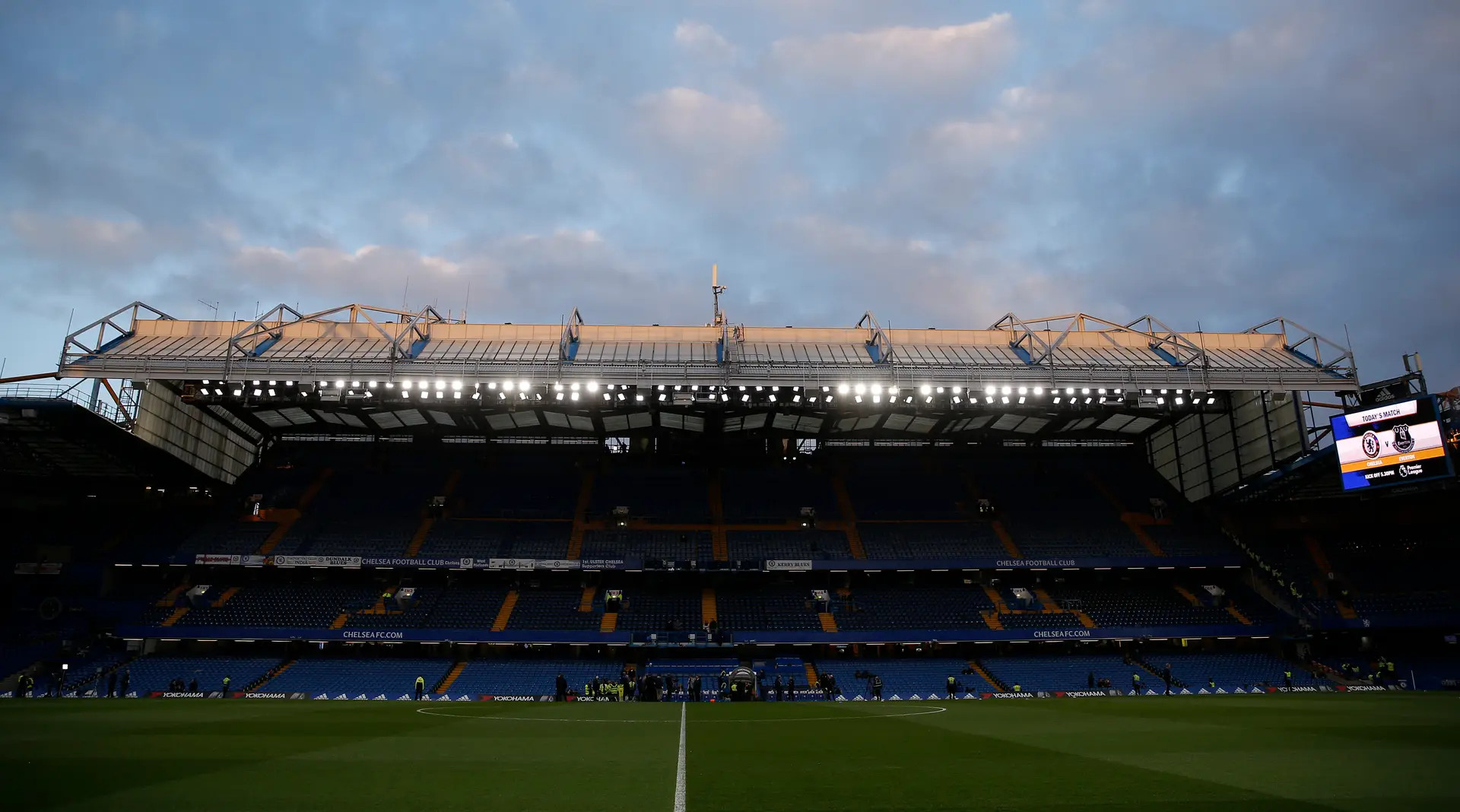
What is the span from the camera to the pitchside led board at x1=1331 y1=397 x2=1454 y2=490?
1133 inches

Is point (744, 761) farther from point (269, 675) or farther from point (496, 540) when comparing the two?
point (496, 540)

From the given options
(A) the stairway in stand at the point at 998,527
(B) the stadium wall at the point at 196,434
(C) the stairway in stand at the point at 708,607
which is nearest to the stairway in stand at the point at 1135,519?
(A) the stairway in stand at the point at 998,527

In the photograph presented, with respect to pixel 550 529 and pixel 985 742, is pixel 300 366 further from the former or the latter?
pixel 985 742

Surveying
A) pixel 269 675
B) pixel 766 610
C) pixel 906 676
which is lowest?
pixel 906 676

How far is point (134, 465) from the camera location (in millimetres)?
39562

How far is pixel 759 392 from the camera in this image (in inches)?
1467

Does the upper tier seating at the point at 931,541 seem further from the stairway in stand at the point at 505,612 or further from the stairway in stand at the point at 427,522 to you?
the stairway in stand at the point at 427,522

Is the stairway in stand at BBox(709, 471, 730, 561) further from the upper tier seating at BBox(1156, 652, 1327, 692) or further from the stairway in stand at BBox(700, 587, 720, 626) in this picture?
Result: the upper tier seating at BBox(1156, 652, 1327, 692)

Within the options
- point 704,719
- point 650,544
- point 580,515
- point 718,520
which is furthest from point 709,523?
point 704,719

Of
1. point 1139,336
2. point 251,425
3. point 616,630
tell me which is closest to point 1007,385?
point 1139,336

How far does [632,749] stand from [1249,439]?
42.7 metres

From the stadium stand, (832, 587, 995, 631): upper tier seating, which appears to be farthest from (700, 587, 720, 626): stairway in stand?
the stadium stand

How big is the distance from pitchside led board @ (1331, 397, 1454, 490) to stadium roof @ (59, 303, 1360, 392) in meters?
5.49

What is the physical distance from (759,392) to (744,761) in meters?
27.1
